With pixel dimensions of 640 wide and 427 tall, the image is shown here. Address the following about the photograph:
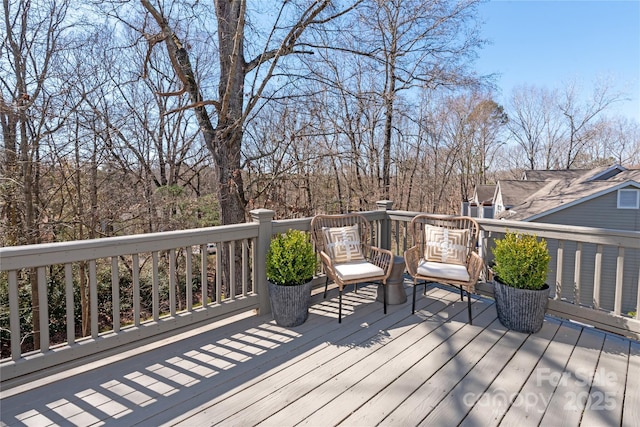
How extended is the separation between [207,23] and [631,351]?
6.56 meters

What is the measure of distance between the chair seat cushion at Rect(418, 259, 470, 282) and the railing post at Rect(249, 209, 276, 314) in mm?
1527

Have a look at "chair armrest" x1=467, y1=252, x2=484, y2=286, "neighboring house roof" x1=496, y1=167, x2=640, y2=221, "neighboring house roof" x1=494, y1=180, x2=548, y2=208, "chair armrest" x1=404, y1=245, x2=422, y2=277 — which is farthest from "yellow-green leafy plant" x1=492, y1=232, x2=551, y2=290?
"neighboring house roof" x1=494, y1=180, x2=548, y2=208

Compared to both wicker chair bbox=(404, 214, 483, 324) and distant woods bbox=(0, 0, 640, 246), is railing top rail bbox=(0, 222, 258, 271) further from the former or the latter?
distant woods bbox=(0, 0, 640, 246)

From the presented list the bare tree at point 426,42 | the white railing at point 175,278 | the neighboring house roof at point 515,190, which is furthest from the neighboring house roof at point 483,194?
the white railing at point 175,278

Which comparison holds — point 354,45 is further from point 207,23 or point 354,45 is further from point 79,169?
point 79,169

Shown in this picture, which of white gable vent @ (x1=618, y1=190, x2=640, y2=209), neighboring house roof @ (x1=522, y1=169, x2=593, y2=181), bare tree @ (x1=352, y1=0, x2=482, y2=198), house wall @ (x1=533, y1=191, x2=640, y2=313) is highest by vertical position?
bare tree @ (x1=352, y1=0, x2=482, y2=198)

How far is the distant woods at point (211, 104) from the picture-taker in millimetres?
5465

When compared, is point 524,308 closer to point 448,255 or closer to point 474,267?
point 474,267

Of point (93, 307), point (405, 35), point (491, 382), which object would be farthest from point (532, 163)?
point (93, 307)

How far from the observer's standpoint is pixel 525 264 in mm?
Answer: 2857

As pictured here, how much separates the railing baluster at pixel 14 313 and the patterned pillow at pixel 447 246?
3.38m

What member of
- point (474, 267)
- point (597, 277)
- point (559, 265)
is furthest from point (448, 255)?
point (597, 277)

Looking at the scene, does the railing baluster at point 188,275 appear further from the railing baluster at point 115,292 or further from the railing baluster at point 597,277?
the railing baluster at point 597,277

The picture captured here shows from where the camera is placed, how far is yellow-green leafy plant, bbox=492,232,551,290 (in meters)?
2.85
